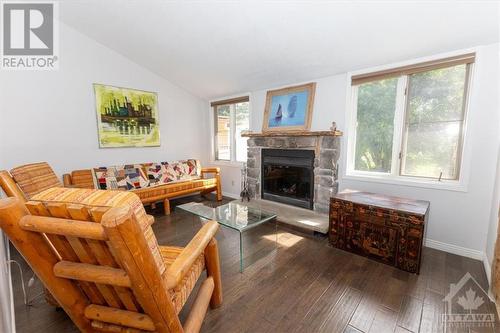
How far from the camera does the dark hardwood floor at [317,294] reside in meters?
1.47

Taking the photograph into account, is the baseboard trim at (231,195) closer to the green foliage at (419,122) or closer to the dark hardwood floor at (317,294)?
the dark hardwood floor at (317,294)

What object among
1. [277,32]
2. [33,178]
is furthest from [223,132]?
[33,178]

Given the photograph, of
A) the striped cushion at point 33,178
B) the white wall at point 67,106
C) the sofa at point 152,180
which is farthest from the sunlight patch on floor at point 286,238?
the white wall at point 67,106

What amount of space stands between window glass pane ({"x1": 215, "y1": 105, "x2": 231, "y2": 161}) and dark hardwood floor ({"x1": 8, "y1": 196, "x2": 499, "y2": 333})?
2.53 m

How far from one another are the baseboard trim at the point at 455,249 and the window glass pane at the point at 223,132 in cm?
343

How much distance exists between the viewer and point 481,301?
1.65 metres

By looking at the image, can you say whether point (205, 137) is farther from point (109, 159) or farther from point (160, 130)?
point (109, 159)

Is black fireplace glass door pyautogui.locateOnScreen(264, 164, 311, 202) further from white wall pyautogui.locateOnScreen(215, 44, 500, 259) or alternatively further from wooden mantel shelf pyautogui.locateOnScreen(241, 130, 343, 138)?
white wall pyautogui.locateOnScreen(215, 44, 500, 259)

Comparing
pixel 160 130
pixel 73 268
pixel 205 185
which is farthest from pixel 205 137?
pixel 73 268

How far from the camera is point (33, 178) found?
2.11 metres

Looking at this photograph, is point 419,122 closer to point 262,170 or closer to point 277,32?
point 277,32

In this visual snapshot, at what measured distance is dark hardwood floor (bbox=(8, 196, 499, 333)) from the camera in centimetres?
147

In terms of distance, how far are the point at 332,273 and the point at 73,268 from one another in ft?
6.21

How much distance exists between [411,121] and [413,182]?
69cm
